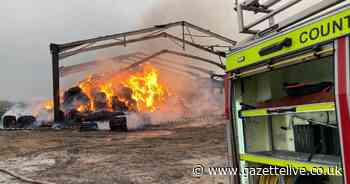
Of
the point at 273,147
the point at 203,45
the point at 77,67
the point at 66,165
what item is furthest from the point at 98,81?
the point at 273,147

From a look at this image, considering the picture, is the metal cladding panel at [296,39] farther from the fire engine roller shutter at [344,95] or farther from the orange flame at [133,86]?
the orange flame at [133,86]

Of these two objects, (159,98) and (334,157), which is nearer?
(334,157)

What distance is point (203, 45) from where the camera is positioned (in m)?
23.4

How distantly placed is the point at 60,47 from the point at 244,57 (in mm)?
20418

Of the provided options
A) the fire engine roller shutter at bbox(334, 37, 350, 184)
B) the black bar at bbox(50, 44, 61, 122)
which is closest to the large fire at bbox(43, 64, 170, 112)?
the black bar at bbox(50, 44, 61, 122)

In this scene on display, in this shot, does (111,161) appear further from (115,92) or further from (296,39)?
(115,92)

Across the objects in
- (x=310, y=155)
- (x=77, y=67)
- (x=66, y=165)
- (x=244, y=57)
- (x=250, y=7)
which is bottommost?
(x=66, y=165)

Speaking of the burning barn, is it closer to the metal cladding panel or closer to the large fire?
the large fire

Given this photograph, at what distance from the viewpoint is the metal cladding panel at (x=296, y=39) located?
86.4 inches

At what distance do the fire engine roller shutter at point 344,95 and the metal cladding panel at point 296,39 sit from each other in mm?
82

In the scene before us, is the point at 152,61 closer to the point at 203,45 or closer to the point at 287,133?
the point at 203,45

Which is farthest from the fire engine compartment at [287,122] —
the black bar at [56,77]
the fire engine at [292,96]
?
the black bar at [56,77]

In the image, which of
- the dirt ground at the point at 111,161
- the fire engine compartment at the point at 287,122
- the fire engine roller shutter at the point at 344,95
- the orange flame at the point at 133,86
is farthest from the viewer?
the orange flame at the point at 133,86

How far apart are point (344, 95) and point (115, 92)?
2349cm
